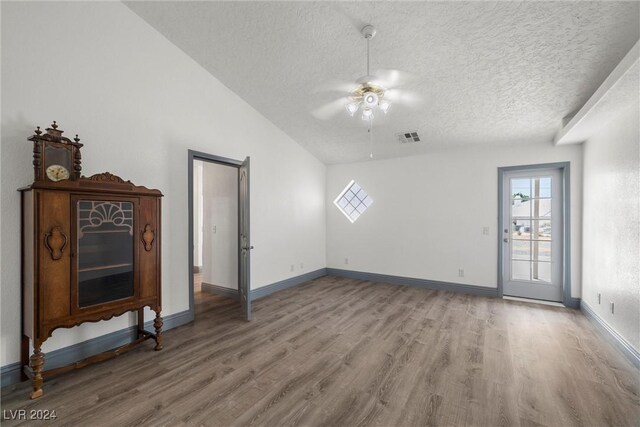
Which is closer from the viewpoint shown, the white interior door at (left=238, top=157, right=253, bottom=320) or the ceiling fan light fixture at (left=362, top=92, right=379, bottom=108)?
the ceiling fan light fixture at (left=362, top=92, right=379, bottom=108)

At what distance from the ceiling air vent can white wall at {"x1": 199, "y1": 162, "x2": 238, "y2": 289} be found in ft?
8.93

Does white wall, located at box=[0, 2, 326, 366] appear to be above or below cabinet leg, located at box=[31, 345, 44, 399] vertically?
above

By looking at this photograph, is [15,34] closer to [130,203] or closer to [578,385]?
[130,203]

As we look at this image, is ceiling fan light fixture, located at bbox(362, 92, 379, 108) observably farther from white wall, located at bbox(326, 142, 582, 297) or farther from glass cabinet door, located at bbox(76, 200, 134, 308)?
white wall, located at bbox(326, 142, 582, 297)

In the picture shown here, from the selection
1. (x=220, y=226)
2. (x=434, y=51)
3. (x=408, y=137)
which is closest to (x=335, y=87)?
(x=434, y=51)

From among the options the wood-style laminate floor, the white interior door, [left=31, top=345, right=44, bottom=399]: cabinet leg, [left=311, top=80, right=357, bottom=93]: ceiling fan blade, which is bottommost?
the wood-style laminate floor

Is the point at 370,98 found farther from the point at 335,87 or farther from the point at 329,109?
the point at 329,109

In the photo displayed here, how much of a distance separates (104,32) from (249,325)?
11.2ft

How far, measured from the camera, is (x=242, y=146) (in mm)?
4160

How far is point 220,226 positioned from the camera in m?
4.59

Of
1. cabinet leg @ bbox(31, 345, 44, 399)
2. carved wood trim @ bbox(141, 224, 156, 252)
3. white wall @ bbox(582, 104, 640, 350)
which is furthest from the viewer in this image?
carved wood trim @ bbox(141, 224, 156, 252)

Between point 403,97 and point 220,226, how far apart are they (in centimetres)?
336

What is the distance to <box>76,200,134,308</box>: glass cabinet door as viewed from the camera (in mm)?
2273

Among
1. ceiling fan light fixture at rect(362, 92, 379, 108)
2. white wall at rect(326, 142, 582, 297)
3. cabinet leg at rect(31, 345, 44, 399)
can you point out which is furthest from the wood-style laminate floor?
ceiling fan light fixture at rect(362, 92, 379, 108)
